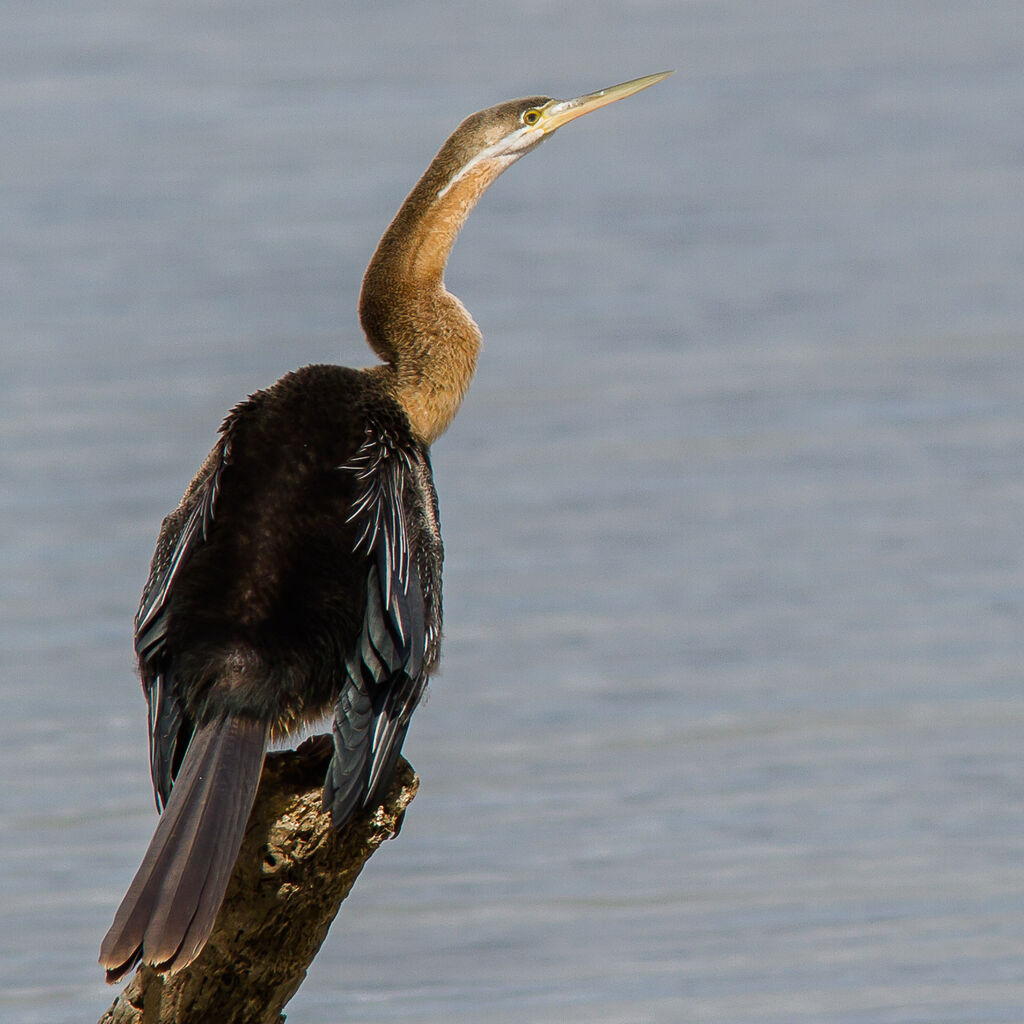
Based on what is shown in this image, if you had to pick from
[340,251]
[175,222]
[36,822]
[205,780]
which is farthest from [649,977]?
[175,222]

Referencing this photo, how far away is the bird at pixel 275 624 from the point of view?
3953mm

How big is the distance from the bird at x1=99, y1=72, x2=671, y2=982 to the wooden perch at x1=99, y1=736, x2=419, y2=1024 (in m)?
0.09

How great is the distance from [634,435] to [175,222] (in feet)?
Result: 13.8

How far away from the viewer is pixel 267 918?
13.6 feet

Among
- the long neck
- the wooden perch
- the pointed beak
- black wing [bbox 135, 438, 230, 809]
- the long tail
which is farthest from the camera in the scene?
the pointed beak

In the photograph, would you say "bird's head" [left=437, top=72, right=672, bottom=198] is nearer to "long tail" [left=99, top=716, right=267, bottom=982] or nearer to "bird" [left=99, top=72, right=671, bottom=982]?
"bird" [left=99, top=72, right=671, bottom=982]

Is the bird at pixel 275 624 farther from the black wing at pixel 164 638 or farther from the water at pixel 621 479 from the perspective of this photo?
the water at pixel 621 479

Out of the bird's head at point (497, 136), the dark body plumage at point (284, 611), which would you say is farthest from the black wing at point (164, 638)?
the bird's head at point (497, 136)

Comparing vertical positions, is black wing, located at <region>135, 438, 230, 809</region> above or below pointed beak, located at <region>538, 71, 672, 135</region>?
below

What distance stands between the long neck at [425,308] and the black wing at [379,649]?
49 centimetres

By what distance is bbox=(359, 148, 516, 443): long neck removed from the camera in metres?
5.28

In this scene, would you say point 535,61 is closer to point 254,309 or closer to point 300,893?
point 254,309

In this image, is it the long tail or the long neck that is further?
the long neck

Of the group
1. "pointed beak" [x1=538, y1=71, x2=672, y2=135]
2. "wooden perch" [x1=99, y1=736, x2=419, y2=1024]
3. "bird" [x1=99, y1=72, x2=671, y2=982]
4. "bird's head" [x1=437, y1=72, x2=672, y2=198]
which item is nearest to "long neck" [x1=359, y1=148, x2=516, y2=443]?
"bird's head" [x1=437, y1=72, x2=672, y2=198]
